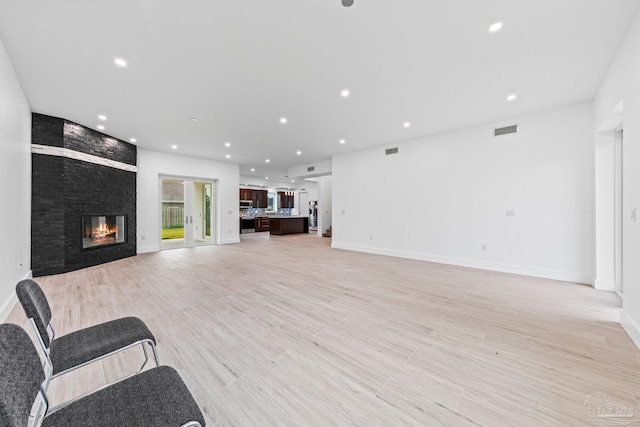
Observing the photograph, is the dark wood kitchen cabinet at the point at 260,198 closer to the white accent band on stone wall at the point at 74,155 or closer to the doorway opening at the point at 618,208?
the white accent band on stone wall at the point at 74,155

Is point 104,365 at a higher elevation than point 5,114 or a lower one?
lower

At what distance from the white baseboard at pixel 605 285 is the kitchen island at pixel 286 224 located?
34.7 feet

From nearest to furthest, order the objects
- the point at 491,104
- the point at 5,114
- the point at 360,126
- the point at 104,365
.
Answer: the point at 104,365
the point at 5,114
the point at 491,104
the point at 360,126

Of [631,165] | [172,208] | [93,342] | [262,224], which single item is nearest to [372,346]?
[93,342]

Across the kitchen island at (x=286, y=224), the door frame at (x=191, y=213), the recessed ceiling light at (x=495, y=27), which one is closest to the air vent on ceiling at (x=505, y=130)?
the recessed ceiling light at (x=495, y=27)

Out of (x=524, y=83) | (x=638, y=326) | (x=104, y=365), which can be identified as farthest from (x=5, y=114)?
(x=638, y=326)

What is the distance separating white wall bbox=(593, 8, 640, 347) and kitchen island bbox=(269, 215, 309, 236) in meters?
11.0

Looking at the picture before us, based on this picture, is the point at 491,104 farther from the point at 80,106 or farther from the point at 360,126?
the point at 80,106

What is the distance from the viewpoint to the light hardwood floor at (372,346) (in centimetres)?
160

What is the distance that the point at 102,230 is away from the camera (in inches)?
231

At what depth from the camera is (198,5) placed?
2191 millimetres

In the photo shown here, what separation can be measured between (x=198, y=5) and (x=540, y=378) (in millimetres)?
4184

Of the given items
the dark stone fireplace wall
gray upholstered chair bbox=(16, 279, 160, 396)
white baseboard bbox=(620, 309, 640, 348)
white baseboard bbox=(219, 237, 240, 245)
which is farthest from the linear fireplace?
white baseboard bbox=(620, 309, 640, 348)

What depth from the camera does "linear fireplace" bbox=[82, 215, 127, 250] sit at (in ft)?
17.7
